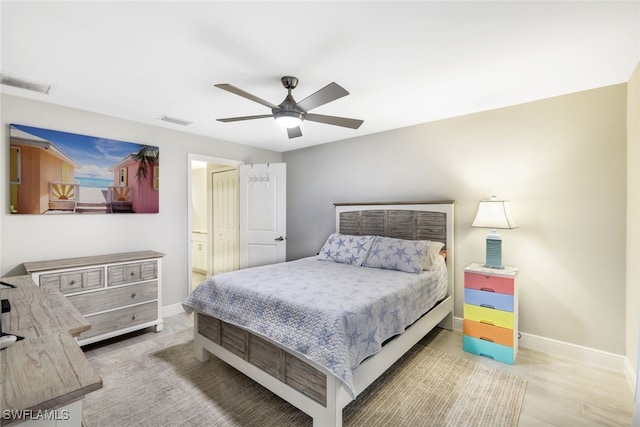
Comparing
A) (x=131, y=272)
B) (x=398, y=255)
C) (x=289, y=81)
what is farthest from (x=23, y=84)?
(x=398, y=255)

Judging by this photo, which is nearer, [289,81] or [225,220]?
[289,81]

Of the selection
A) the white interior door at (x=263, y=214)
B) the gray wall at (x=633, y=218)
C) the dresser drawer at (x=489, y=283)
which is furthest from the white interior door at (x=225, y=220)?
the gray wall at (x=633, y=218)

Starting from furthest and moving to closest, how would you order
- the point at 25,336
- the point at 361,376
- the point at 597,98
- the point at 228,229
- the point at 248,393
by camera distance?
1. the point at 228,229
2. the point at 597,98
3. the point at 248,393
4. the point at 361,376
5. the point at 25,336

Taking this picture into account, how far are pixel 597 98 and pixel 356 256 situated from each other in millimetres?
2628

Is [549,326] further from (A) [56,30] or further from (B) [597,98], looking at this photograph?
(A) [56,30]

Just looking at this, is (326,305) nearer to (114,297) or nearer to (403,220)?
(403,220)

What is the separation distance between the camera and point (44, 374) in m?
0.84

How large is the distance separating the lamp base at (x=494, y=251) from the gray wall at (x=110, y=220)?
358 cm

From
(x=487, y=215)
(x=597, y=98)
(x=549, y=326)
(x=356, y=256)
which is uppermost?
(x=597, y=98)

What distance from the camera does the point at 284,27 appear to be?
1.68 metres

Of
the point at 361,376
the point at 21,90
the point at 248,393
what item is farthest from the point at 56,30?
the point at 361,376

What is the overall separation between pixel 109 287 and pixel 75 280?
0.93 ft

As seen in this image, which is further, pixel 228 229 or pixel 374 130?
pixel 228 229

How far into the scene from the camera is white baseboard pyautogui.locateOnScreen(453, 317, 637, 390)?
2.36 metres
